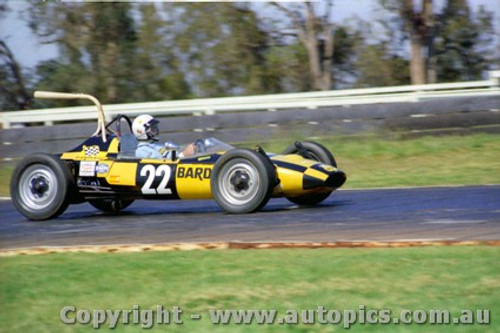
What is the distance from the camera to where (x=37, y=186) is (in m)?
11.2

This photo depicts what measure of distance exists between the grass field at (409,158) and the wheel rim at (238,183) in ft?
13.5

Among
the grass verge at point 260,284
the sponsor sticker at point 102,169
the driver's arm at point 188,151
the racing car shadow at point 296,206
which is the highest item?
the driver's arm at point 188,151

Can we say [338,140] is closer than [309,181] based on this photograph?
No

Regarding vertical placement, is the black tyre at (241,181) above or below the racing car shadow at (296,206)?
above

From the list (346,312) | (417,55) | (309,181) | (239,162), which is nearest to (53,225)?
(239,162)

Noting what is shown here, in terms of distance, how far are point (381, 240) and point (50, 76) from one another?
22.2 metres

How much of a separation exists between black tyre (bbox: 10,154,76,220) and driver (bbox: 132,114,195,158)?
885 millimetres

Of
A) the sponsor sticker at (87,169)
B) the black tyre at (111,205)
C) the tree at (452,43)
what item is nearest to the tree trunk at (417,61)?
the tree at (452,43)

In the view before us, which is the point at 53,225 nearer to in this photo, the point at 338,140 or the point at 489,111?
the point at 338,140

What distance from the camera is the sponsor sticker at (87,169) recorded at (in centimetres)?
1105

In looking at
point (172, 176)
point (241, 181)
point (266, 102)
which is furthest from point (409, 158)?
point (172, 176)

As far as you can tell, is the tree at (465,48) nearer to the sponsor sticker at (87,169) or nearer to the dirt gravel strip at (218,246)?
the sponsor sticker at (87,169)

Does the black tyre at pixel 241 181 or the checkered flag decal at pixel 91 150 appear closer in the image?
the black tyre at pixel 241 181

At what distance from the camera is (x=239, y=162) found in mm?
10258
